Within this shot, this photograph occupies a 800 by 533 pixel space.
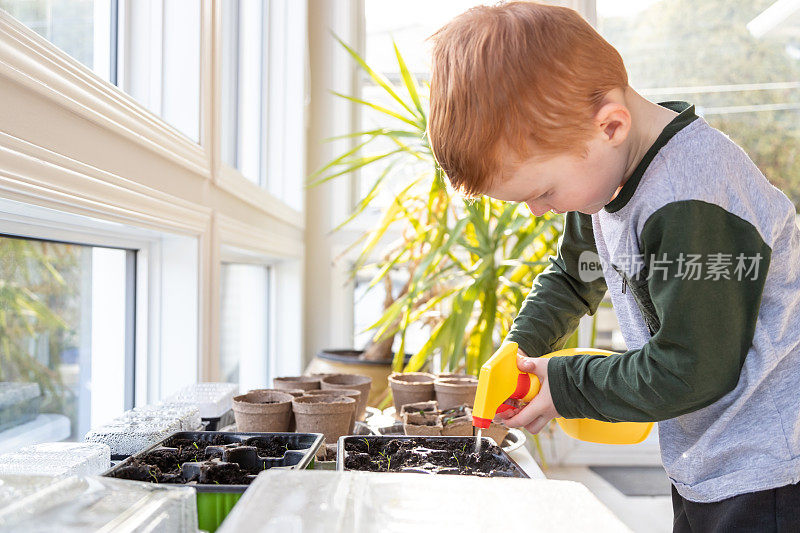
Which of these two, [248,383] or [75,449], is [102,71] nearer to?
[75,449]

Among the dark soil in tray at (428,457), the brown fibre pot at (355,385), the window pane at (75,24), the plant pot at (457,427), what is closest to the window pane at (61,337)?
the window pane at (75,24)

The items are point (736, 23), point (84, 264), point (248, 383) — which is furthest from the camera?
point (736, 23)

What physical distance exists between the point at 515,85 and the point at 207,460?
56 centimetres

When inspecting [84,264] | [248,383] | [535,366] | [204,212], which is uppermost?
[204,212]

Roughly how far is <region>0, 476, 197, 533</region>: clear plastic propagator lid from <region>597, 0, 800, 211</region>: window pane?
110 inches

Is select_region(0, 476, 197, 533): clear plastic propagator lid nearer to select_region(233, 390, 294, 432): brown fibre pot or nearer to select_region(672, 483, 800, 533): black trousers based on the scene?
select_region(233, 390, 294, 432): brown fibre pot

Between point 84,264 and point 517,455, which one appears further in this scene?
point 84,264

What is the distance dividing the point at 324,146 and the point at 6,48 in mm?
2234

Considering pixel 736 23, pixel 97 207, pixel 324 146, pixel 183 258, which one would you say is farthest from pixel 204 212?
pixel 736 23

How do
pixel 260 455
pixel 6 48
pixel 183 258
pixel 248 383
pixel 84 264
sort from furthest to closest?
pixel 248 383, pixel 183 258, pixel 84 264, pixel 260 455, pixel 6 48

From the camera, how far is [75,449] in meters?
0.77

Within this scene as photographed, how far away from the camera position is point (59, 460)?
2.37 ft

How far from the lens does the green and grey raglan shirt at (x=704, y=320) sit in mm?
736

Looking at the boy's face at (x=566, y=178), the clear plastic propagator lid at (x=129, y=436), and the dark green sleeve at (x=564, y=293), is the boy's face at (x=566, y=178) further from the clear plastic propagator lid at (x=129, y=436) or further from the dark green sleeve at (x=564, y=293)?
the clear plastic propagator lid at (x=129, y=436)
